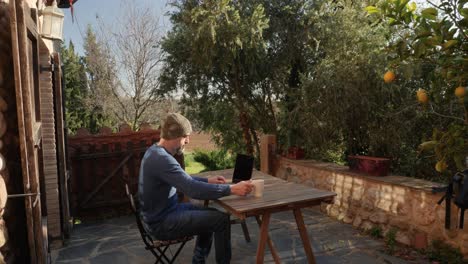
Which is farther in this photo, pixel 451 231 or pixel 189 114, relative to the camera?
pixel 189 114

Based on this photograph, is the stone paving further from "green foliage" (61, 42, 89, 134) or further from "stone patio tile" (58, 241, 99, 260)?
"green foliage" (61, 42, 89, 134)

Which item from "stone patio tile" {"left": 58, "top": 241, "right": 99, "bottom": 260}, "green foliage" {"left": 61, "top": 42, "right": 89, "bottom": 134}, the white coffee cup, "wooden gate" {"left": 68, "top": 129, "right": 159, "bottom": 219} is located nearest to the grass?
"green foliage" {"left": 61, "top": 42, "right": 89, "bottom": 134}

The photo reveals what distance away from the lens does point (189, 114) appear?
7449mm

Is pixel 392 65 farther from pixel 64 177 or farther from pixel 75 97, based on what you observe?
pixel 75 97

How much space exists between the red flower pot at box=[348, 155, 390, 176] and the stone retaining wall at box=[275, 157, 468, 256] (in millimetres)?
88

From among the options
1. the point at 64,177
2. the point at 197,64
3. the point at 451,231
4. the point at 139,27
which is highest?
the point at 139,27

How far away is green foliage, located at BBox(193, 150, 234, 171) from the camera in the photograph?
38.0 feet

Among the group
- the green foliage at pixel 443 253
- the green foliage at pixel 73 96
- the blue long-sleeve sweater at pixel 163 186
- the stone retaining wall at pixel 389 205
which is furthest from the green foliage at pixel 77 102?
the green foliage at pixel 443 253

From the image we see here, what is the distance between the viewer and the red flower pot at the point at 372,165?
429 centimetres

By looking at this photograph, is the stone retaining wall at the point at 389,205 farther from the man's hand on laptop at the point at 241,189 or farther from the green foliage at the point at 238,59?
the man's hand on laptop at the point at 241,189

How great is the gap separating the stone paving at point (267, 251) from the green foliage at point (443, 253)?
140 mm

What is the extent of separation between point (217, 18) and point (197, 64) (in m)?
0.89

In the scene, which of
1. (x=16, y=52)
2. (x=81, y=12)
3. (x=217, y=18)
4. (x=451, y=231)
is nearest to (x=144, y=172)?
(x=16, y=52)

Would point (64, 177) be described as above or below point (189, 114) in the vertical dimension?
below
